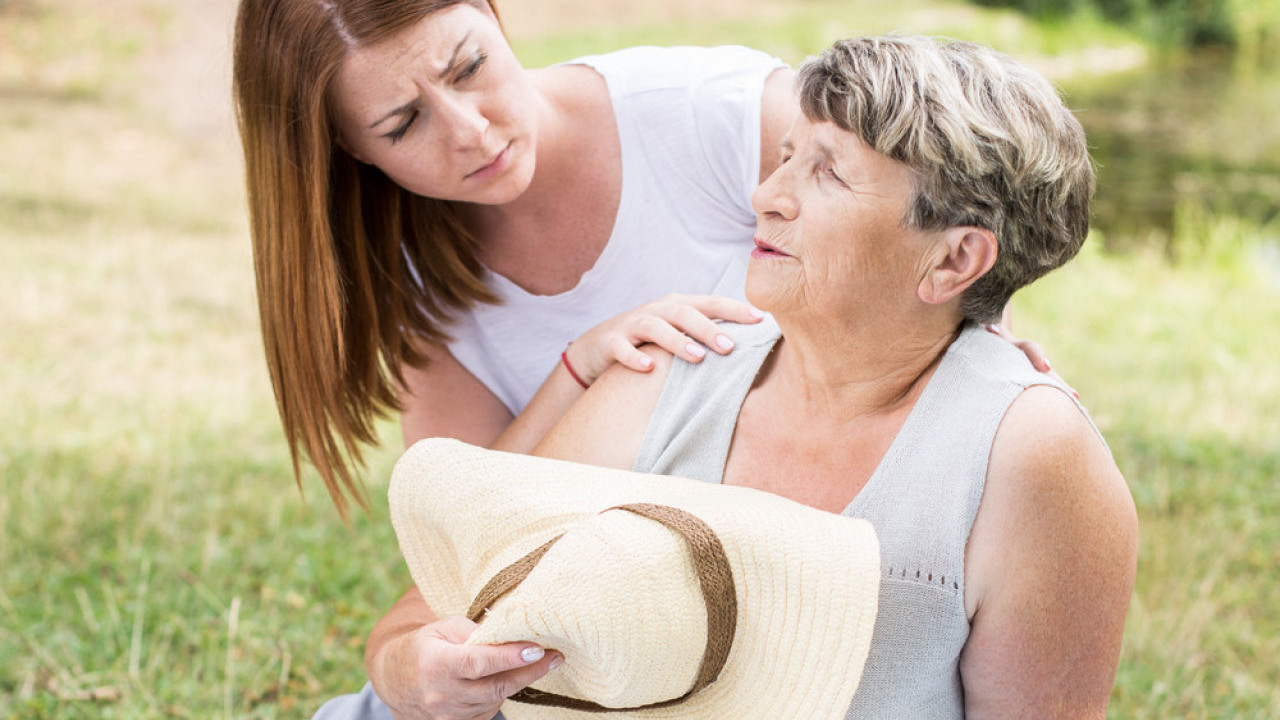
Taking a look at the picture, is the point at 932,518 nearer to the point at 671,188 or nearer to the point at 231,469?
the point at 671,188

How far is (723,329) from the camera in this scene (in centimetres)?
211

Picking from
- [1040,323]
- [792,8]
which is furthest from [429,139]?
[792,8]

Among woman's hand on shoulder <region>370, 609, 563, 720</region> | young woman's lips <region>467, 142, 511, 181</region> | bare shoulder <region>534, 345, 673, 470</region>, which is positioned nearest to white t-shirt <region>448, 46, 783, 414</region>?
young woman's lips <region>467, 142, 511, 181</region>

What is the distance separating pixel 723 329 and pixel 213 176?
7.48 m

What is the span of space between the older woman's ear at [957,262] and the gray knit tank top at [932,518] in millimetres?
113

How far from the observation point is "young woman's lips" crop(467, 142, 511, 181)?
2.36m

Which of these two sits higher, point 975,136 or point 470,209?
point 975,136

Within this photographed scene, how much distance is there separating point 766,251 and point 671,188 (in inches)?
29.3

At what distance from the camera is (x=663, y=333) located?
2.08 meters

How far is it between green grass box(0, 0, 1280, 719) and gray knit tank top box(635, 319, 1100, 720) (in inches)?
63.1

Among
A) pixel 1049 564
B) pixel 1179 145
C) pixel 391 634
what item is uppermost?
pixel 1049 564

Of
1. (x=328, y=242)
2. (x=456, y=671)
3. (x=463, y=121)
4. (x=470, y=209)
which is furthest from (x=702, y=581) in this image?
(x=470, y=209)

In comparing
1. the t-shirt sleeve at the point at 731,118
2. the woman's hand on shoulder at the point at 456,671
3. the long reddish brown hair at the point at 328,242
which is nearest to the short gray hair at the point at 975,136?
the t-shirt sleeve at the point at 731,118

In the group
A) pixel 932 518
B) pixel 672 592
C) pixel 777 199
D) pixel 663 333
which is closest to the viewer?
pixel 672 592
